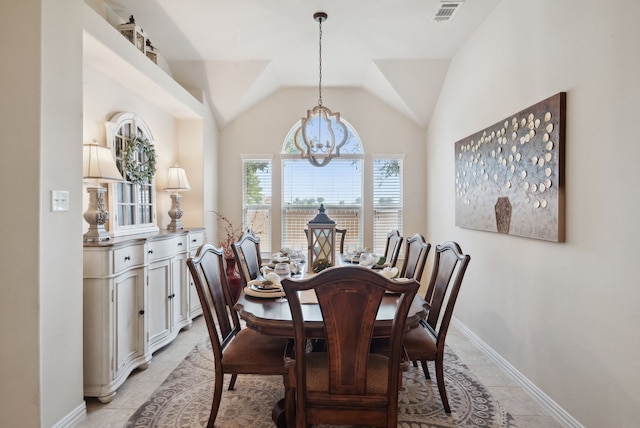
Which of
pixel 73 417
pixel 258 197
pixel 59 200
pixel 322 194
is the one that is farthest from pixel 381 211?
pixel 73 417

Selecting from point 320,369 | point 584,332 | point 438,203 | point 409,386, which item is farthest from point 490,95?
point 320,369

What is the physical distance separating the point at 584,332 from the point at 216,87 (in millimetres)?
4465

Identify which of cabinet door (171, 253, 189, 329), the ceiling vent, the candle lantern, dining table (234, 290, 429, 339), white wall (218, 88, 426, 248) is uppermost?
the ceiling vent

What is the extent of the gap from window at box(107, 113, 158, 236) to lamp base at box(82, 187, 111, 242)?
2.02 feet

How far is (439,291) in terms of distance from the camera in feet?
7.45

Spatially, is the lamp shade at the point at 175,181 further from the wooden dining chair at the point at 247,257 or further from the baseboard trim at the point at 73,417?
the baseboard trim at the point at 73,417

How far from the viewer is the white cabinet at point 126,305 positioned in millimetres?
2238

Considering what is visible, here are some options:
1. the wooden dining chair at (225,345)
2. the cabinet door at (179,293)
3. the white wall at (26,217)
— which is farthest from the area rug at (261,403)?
the cabinet door at (179,293)

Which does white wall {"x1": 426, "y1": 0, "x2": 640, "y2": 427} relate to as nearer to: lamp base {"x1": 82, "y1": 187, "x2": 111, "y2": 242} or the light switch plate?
the light switch plate

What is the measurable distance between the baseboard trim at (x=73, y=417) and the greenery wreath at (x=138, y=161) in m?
2.03

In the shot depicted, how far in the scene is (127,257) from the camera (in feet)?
8.13

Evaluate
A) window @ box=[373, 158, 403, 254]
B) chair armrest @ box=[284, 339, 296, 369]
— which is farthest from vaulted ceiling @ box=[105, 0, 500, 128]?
chair armrest @ box=[284, 339, 296, 369]

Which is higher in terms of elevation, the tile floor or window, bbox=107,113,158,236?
window, bbox=107,113,158,236

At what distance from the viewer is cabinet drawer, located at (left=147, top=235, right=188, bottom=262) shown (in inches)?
113
